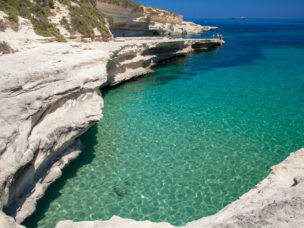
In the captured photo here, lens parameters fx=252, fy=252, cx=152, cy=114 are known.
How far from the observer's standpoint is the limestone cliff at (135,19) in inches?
1246

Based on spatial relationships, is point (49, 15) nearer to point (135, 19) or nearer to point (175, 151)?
point (175, 151)

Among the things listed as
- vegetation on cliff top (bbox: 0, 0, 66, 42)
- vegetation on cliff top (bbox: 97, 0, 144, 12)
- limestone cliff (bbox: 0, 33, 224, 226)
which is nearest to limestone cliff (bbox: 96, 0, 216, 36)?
vegetation on cliff top (bbox: 97, 0, 144, 12)

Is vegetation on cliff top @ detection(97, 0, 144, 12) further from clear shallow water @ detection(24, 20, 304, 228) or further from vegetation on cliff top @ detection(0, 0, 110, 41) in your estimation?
clear shallow water @ detection(24, 20, 304, 228)

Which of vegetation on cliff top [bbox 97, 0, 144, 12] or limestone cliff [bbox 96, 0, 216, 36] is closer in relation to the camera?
vegetation on cliff top [bbox 97, 0, 144, 12]

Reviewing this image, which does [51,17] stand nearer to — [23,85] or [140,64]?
[140,64]

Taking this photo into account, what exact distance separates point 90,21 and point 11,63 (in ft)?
47.4

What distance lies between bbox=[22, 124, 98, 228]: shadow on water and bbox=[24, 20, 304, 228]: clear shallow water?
3 centimetres

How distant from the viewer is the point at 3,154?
16.0 ft

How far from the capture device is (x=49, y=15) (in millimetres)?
17938

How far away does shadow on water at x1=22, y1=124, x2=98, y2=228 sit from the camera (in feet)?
21.3

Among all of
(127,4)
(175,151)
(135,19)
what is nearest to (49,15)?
(175,151)

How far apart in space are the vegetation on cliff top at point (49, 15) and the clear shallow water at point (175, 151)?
5528 millimetres

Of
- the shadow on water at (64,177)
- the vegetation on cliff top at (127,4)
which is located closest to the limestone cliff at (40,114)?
the shadow on water at (64,177)

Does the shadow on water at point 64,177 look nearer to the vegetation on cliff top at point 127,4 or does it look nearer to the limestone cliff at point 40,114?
the limestone cliff at point 40,114
